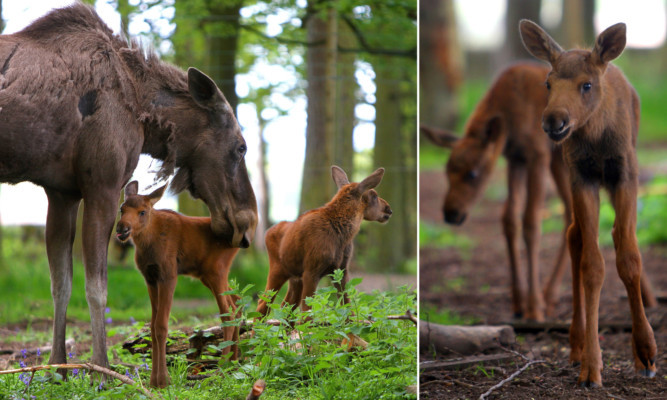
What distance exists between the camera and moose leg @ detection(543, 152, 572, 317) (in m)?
7.14

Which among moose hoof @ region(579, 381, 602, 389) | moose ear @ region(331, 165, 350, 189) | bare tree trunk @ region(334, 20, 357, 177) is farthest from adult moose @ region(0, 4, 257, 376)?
moose hoof @ region(579, 381, 602, 389)

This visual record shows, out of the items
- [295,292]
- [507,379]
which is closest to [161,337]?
[295,292]

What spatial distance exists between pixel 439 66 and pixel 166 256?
53.8 feet

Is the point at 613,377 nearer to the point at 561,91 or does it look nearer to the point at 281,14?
the point at 561,91

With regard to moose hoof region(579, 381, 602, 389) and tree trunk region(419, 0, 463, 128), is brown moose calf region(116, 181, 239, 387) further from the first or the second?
tree trunk region(419, 0, 463, 128)

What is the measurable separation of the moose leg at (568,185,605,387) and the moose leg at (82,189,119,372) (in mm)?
2803

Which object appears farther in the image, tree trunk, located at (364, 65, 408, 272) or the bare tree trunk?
tree trunk, located at (364, 65, 408, 272)

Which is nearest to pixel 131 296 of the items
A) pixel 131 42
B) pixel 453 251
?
pixel 131 42

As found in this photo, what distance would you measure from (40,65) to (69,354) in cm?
211

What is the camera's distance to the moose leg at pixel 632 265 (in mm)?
A: 4453

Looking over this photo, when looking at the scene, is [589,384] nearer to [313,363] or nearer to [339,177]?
[313,363]

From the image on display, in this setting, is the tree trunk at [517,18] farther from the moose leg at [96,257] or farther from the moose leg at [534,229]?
the moose leg at [96,257]

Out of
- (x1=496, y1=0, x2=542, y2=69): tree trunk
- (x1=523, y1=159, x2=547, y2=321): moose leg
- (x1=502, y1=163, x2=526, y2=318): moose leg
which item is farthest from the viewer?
(x1=496, y1=0, x2=542, y2=69): tree trunk

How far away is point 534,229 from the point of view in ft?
23.9
